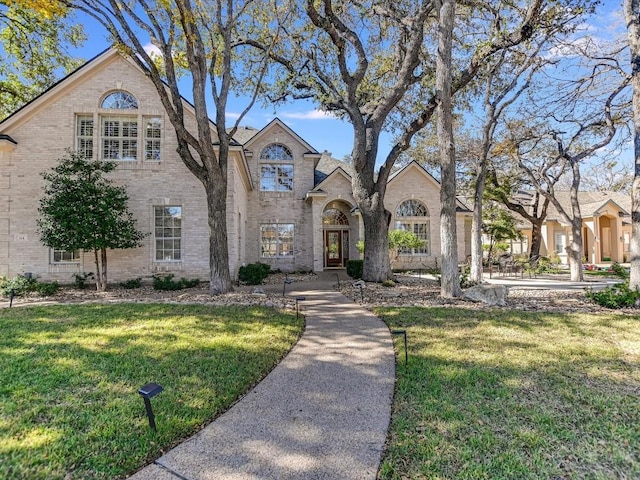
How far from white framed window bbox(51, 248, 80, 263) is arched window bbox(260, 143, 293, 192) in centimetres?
966

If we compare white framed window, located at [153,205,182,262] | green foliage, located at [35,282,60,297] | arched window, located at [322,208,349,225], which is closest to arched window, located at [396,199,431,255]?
arched window, located at [322,208,349,225]

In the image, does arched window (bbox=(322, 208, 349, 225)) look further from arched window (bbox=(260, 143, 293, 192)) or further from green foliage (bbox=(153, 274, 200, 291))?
green foliage (bbox=(153, 274, 200, 291))

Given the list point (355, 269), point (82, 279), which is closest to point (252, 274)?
point (355, 269)

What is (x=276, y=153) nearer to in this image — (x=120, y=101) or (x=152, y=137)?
(x=152, y=137)

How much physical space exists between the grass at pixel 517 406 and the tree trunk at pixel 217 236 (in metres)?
6.30

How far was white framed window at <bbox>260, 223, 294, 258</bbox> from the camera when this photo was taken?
757 inches

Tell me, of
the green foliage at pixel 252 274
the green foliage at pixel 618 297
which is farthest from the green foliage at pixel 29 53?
the green foliage at pixel 618 297

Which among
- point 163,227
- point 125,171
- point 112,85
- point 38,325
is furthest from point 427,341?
point 112,85

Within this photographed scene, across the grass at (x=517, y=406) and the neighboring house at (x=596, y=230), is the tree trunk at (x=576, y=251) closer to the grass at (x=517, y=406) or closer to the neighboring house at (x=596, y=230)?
the grass at (x=517, y=406)

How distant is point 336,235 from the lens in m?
21.2

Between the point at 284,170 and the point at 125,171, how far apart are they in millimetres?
8804

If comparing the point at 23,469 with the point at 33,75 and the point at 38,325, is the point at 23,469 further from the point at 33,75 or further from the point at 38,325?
the point at 33,75

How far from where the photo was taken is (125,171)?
12836 mm

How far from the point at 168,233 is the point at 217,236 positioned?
13.5ft
